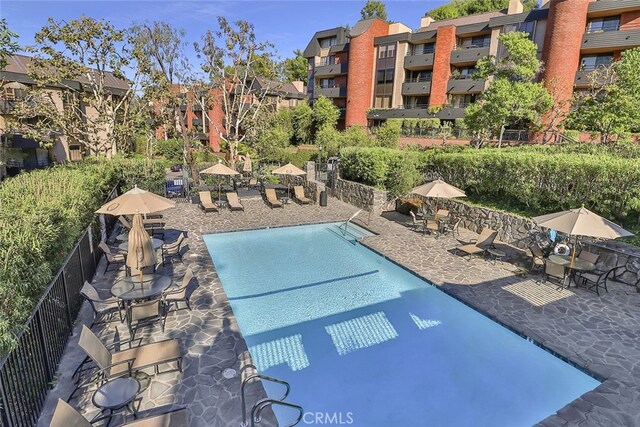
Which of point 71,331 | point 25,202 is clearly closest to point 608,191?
point 71,331

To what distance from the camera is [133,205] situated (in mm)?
8984

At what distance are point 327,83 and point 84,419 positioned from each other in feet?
162

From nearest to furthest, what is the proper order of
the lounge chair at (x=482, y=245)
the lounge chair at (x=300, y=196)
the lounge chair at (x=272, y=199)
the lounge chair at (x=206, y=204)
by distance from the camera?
the lounge chair at (x=482, y=245)
the lounge chair at (x=206, y=204)
the lounge chair at (x=272, y=199)
the lounge chair at (x=300, y=196)

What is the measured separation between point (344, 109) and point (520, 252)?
1429 inches

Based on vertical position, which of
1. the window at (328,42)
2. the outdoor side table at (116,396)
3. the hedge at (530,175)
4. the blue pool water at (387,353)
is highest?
the window at (328,42)

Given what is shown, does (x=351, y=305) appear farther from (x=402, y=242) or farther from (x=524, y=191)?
(x=524, y=191)

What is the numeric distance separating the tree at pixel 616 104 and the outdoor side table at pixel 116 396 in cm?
2503

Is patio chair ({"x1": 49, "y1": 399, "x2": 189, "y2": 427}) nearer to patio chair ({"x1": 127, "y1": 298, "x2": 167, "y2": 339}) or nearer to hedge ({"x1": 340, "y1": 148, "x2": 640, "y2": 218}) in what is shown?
patio chair ({"x1": 127, "y1": 298, "x2": 167, "y2": 339})

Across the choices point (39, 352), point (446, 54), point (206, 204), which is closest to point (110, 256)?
point (39, 352)

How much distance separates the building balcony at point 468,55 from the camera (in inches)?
1406

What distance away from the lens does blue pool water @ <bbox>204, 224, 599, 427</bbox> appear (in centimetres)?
593

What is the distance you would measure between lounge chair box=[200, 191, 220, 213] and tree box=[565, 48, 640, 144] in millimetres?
21897

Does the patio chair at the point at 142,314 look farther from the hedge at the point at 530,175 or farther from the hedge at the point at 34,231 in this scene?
the hedge at the point at 530,175

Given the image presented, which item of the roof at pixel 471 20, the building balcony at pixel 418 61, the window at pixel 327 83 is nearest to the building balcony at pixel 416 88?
the building balcony at pixel 418 61
